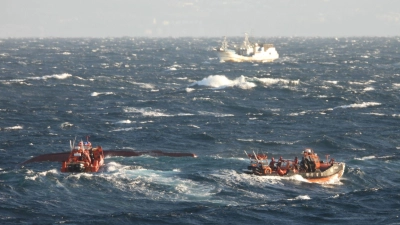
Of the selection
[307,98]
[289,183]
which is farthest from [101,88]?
[289,183]

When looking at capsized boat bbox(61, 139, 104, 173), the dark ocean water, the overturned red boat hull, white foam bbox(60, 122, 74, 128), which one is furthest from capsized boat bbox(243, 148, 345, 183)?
white foam bbox(60, 122, 74, 128)

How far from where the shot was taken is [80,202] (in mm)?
43250

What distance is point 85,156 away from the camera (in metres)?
52.1

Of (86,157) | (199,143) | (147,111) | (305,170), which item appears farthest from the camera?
(147,111)

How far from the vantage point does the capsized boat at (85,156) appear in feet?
167

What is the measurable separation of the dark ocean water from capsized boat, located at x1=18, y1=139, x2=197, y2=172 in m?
1.01

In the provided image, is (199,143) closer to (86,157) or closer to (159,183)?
(86,157)

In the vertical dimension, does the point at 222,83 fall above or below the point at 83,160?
below

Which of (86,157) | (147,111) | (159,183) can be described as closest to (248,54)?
(147,111)

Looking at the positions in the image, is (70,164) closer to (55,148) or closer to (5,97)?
(55,148)

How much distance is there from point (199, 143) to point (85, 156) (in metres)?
16.3

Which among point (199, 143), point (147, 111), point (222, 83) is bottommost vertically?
point (222, 83)

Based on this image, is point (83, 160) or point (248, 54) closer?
point (83, 160)

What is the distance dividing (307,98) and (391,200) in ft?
181
